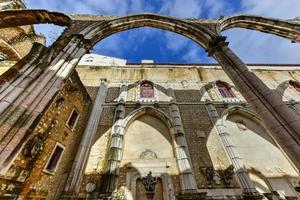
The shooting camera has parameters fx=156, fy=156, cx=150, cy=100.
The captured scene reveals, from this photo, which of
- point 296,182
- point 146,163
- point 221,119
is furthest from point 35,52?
point 296,182

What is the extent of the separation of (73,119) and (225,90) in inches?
400

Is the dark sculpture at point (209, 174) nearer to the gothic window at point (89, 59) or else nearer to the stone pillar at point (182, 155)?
the stone pillar at point (182, 155)

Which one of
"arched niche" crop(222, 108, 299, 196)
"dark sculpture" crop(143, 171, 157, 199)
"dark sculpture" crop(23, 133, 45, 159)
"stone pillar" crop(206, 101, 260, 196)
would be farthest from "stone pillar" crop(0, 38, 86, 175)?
"arched niche" crop(222, 108, 299, 196)

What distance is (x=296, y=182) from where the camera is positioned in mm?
7211

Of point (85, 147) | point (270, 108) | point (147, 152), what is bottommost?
point (270, 108)

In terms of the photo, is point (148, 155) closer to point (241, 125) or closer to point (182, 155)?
point (182, 155)

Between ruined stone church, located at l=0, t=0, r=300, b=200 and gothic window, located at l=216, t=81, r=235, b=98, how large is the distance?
0.07 meters

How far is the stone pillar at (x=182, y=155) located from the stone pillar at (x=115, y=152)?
9.05 feet

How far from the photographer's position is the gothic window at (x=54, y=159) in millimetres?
6102

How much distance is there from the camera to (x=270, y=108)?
11.2 ft

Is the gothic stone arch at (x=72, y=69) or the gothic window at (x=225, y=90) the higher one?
the gothic window at (x=225, y=90)

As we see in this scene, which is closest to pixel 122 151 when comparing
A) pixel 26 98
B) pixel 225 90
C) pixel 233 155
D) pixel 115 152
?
pixel 115 152

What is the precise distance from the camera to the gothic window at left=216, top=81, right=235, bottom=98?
429 inches

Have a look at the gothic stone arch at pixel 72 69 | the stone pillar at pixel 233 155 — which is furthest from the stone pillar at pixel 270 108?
the stone pillar at pixel 233 155
